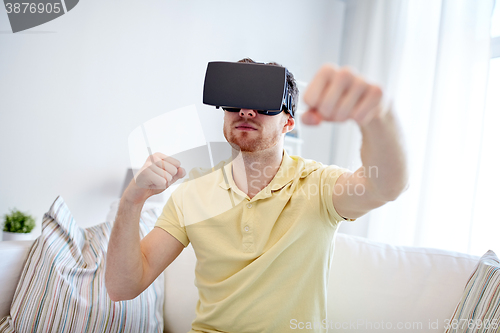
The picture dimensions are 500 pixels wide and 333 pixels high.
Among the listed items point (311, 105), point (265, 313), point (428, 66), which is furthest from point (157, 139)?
point (428, 66)

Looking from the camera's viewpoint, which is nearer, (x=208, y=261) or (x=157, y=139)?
(x=157, y=139)

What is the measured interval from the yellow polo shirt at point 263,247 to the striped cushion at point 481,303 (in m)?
0.35

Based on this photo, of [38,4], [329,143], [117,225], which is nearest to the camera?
[117,225]

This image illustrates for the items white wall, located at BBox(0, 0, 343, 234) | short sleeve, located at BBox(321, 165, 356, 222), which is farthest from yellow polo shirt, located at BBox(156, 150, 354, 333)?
white wall, located at BBox(0, 0, 343, 234)

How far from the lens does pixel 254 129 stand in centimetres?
98

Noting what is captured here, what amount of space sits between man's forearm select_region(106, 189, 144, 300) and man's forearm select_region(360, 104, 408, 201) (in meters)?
0.55

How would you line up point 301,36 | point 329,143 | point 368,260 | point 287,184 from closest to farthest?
point 287,184, point 368,260, point 301,36, point 329,143

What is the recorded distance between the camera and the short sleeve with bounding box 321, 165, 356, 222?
96 centimetres

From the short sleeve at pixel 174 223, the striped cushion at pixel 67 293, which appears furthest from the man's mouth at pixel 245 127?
the striped cushion at pixel 67 293

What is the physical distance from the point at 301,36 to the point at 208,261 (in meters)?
2.23

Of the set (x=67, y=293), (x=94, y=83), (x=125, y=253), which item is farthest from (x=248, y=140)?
(x=94, y=83)

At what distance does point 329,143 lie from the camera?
10.0 feet

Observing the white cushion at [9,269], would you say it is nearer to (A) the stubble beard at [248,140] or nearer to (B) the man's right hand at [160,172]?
(B) the man's right hand at [160,172]

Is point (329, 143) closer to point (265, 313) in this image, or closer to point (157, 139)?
point (265, 313)
